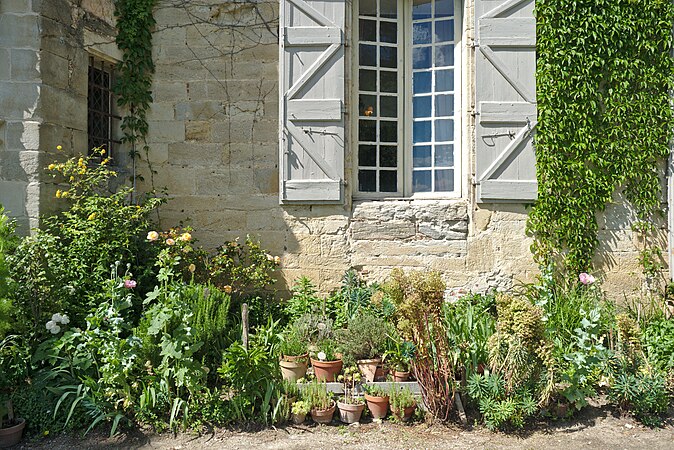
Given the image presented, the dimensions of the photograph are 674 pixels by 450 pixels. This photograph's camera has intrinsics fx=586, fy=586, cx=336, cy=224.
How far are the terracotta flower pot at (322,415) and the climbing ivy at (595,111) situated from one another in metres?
2.77

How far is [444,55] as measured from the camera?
20.0 ft

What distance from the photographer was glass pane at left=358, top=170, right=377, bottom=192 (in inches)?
241

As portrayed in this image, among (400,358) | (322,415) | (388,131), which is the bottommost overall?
(322,415)

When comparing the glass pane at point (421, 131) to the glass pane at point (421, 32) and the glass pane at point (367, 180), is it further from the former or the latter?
the glass pane at point (421, 32)

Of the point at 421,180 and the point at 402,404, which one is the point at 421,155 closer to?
the point at 421,180

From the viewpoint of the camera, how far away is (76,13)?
213 inches

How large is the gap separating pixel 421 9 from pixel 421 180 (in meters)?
1.80

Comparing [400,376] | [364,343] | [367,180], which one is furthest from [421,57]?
[400,376]

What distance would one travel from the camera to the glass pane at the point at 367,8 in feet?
20.1

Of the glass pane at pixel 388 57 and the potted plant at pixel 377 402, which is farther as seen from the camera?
the glass pane at pixel 388 57

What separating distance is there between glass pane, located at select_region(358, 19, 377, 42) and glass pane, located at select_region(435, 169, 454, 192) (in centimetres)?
156

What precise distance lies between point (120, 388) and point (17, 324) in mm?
879

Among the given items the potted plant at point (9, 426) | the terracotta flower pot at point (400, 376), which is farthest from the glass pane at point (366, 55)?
the potted plant at point (9, 426)

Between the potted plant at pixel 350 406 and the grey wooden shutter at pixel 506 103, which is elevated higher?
the grey wooden shutter at pixel 506 103
